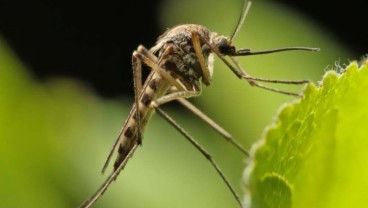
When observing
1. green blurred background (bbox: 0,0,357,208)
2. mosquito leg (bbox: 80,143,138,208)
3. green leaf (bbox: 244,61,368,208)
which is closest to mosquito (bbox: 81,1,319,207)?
mosquito leg (bbox: 80,143,138,208)

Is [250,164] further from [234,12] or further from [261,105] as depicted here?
[234,12]

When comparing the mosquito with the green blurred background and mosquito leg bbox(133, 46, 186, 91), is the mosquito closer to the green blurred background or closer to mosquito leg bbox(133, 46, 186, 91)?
mosquito leg bbox(133, 46, 186, 91)

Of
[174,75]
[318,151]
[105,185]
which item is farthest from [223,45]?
[318,151]

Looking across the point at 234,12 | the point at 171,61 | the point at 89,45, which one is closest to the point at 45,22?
the point at 89,45

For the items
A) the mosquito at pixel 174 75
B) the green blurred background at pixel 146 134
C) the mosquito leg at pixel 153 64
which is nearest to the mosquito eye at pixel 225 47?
the mosquito at pixel 174 75

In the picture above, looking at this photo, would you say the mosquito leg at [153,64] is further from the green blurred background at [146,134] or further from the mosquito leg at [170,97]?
the green blurred background at [146,134]
